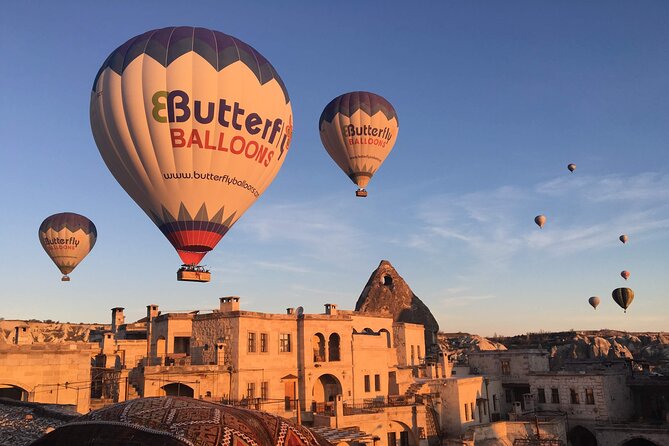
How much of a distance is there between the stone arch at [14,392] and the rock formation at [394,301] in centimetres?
6089

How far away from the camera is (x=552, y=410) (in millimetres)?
46594

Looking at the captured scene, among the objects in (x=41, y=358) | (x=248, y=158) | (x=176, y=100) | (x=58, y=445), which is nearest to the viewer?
(x=58, y=445)

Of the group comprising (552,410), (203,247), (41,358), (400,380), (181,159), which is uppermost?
(181,159)

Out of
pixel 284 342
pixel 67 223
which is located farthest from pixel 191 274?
pixel 67 223

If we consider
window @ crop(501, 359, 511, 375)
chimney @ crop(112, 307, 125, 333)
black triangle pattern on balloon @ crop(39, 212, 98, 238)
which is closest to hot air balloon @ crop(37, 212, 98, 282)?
black triangle pattern on balloon @ crop(39, 212, 98, 238)

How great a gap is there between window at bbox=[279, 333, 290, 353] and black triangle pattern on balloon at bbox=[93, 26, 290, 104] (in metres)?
21.1

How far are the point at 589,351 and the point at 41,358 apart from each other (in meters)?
76.9

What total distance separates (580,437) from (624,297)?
1911 centimetres

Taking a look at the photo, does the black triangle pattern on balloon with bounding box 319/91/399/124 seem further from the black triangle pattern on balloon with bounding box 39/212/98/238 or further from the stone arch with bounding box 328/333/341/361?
the black triangle pattern on balloon with bounding box 39/212/98/238

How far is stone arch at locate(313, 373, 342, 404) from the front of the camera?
1569 inches

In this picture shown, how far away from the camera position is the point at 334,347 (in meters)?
40.7

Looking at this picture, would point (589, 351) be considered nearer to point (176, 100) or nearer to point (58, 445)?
point (176, 100)

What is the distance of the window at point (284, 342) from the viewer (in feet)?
126

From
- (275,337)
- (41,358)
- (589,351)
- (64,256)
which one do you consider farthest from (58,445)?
(589,351)
